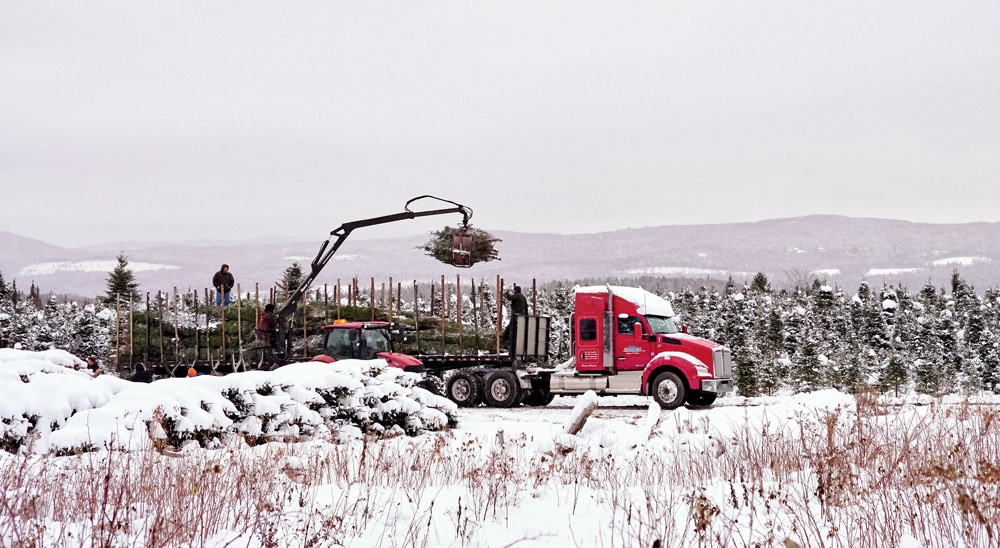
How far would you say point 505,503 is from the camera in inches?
291

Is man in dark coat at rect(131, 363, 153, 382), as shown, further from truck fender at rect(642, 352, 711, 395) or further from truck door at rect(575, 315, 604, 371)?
truck fender at rect(642, 352, 711, 395)

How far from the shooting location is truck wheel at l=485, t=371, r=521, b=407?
20.5 m

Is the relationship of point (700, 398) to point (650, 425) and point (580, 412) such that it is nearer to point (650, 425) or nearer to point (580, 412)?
point (650, 425)

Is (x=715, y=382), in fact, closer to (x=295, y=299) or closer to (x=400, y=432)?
(x=400, y=432)

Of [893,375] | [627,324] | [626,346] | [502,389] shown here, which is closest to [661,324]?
[627,324]

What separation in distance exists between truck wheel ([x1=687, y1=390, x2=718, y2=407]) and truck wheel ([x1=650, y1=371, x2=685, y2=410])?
370 mm

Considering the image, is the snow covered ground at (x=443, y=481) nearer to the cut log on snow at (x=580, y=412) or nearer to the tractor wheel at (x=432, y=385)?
the cut log on snow at (x=580, y=412)

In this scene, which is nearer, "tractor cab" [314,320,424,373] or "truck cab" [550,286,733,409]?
"truck cab" [550,286,733,409]

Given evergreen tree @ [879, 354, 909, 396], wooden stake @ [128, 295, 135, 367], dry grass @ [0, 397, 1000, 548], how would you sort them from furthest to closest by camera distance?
evergreen tree @ [879, 354, 909, 396], wooden stake @ [128, 295, 135, 367], dry grass @ [0, 397, 1000, 548]

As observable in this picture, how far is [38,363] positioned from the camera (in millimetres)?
13570

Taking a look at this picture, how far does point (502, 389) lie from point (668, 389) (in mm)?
3802

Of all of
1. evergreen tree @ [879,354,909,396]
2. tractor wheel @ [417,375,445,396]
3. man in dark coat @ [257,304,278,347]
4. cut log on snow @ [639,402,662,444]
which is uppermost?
man in dark coat @ [257,304,278,347]

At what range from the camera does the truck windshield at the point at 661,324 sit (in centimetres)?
2013

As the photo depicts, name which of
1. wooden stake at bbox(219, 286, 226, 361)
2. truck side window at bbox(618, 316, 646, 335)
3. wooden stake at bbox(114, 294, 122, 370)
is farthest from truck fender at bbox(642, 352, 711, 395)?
wooden stake at bbox(114, 294, 122, 370)
